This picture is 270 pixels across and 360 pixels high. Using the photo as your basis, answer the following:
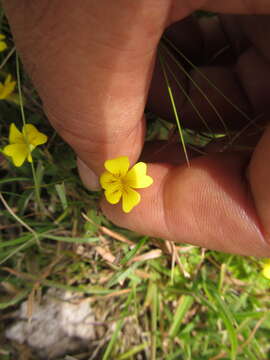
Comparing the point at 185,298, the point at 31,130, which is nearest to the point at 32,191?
the point at 31,130

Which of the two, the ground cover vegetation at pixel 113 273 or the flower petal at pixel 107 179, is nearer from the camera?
the flower petal at pixel 107 179

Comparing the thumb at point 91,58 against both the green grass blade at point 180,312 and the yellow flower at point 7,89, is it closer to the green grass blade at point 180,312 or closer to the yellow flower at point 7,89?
the yellow flower at point 7,89

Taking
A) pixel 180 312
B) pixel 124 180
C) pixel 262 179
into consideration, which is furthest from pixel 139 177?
pixel 180 312

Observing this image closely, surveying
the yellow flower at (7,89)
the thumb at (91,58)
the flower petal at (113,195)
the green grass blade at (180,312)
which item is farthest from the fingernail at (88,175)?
the green grass blade at (180,312)

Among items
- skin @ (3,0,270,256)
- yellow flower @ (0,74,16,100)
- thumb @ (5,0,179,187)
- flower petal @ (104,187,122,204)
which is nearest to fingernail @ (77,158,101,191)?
skin @ (3,0,270,256)

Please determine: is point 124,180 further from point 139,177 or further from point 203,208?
point 203,208

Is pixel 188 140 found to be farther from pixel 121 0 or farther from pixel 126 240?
pixel 121 0
